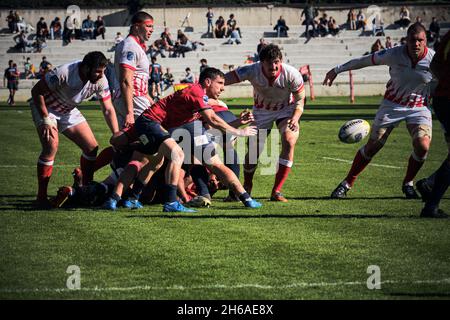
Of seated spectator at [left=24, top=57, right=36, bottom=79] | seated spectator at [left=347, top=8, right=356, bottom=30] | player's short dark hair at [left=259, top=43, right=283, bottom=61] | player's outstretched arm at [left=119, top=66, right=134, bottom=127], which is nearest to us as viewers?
player's outstretched arm at [left=119, top=66, right=134, bottom=127]

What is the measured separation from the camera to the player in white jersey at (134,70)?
36.2 feet

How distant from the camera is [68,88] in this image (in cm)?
1077

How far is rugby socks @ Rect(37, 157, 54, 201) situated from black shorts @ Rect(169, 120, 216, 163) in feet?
5.77

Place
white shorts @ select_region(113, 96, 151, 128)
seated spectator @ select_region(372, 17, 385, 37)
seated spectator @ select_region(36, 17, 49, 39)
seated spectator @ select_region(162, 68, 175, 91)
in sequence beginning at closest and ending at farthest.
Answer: white shorts @ select_region(113, 96, 151, 128)
seated spectator @ select_region(162, 68, 175, 91)
seated spectator @ select_region(36, 17, 49, 39)
seated spectator @ select_region(372, 17, 385, 37)

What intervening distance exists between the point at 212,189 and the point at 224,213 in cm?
162

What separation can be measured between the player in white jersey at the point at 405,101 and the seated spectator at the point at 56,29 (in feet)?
140

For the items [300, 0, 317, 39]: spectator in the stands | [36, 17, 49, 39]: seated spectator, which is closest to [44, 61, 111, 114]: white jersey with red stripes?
[36, 17, 49, 39]: seated spectator

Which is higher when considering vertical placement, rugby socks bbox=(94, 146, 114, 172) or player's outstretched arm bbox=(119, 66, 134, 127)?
player's outstretched arm bbox=(119, 66, 134, 127)

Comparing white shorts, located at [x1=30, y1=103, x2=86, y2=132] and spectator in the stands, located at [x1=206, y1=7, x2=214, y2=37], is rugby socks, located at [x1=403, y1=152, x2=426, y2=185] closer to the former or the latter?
white shorts, located at [x1=30, y1=103, x2=86, y2=132]

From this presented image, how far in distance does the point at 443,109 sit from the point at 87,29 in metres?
44.8

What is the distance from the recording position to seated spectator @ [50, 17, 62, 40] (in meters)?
51.9

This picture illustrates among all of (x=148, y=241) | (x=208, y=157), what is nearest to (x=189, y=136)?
(x=208, y=157)

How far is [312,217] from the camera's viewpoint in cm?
955

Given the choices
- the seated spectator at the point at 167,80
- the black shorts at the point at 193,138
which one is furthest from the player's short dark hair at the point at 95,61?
the seated spectator at the point at 167,80
